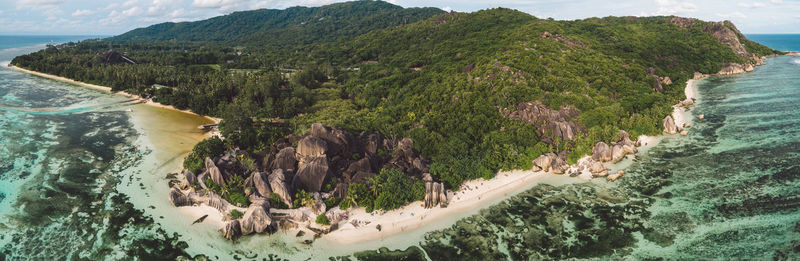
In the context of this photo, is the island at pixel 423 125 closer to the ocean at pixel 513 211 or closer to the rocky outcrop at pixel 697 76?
the rocky outcrop at pixel 697 76

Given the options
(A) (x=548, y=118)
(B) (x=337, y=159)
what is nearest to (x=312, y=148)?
(B) (x=337, y=159)

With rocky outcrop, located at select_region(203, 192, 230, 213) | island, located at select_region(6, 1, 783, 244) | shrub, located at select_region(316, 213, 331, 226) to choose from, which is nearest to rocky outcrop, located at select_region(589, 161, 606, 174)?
island, located at select_region(6, 1, 783, 244)

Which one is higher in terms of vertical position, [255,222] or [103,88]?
Result: [103,88]

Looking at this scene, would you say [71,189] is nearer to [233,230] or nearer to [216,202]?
[216,202]

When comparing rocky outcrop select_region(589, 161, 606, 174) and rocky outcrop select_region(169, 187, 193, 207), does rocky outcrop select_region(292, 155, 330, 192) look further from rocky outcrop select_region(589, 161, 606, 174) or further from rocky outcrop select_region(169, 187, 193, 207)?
rocky outcrop select_region(589, 161, 606, 174)

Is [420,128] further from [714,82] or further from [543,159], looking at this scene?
[714,82]

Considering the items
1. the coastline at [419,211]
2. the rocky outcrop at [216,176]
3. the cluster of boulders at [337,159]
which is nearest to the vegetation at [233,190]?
the rocky outcrop at [216,176]

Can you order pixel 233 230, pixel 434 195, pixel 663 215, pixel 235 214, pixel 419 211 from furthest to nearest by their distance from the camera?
pixel 434 195 → pixel 419 211 → pixel 663 215 → pixel 235 214 → pixel 233 230
